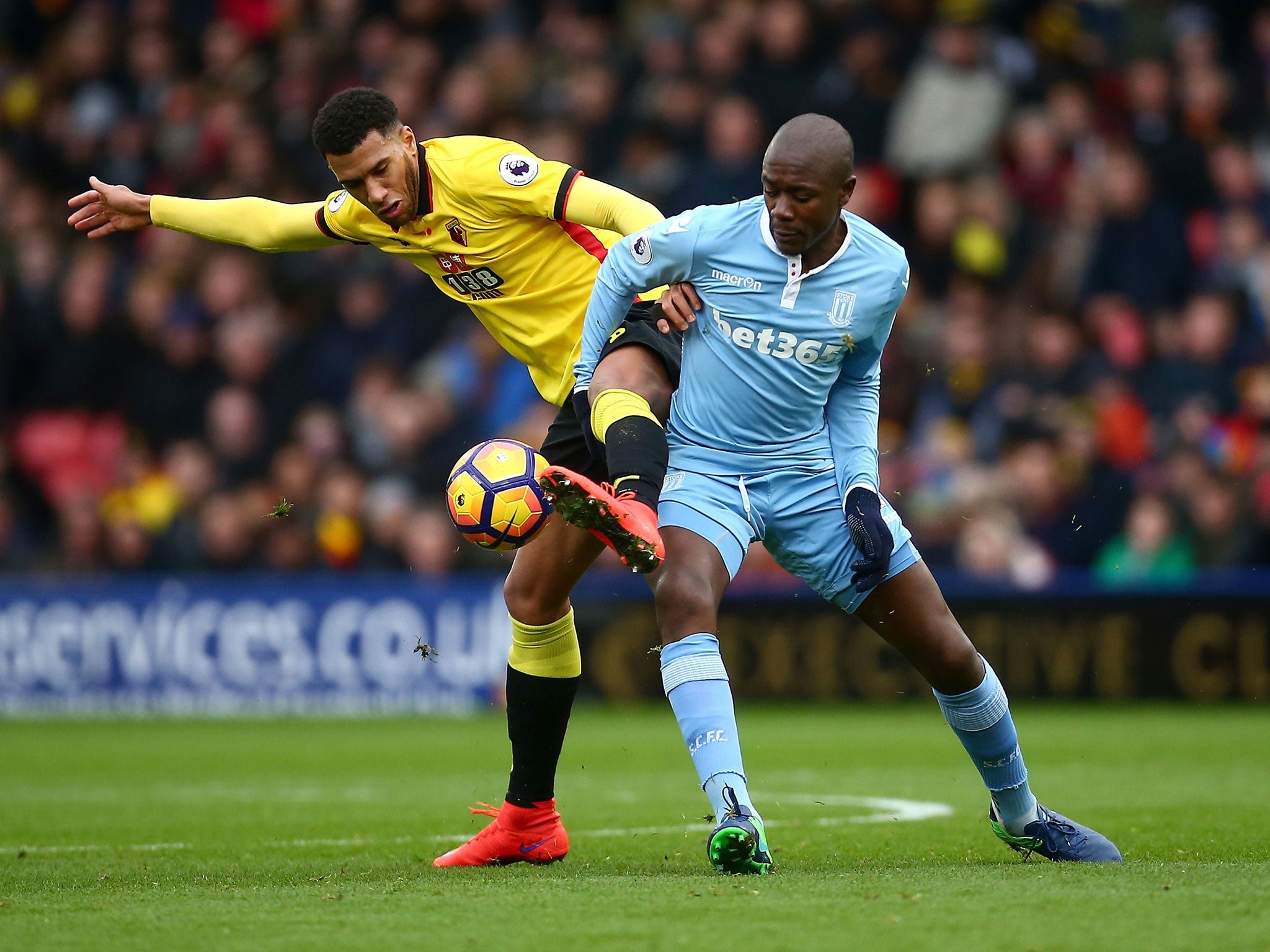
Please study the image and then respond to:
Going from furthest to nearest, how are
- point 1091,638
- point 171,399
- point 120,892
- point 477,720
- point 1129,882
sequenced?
point 171,399, point 477,720, point 1091,638, point 120,892, point 1129,882

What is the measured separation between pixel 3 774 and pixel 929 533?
257 inches

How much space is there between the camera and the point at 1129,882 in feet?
14.4

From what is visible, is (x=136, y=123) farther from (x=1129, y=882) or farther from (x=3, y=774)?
(x=1129, y=882)

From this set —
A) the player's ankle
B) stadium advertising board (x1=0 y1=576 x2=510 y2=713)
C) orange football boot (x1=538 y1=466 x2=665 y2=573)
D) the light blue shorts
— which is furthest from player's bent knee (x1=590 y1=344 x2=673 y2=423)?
stadium advertising board (x1=0 y1=576 x2=510 y2=713)

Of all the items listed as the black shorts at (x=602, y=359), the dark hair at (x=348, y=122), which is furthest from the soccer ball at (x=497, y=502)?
the dark hair at (x=348, y=122)

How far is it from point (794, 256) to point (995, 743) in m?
1.60

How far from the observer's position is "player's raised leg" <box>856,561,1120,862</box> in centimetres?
509

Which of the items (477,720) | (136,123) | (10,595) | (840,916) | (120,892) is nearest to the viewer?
(840,916)

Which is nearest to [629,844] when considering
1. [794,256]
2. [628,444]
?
[628,444]

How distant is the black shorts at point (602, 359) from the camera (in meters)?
5.43

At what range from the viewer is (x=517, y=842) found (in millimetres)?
5766

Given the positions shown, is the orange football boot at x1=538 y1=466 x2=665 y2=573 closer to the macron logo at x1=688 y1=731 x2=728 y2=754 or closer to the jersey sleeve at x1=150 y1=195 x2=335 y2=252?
the macron logo at x1=688 y1=731 x2=728 y2=754

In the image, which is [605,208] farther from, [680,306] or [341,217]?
[341,217]

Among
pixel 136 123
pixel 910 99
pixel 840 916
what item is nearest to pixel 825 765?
pixel 840 916
